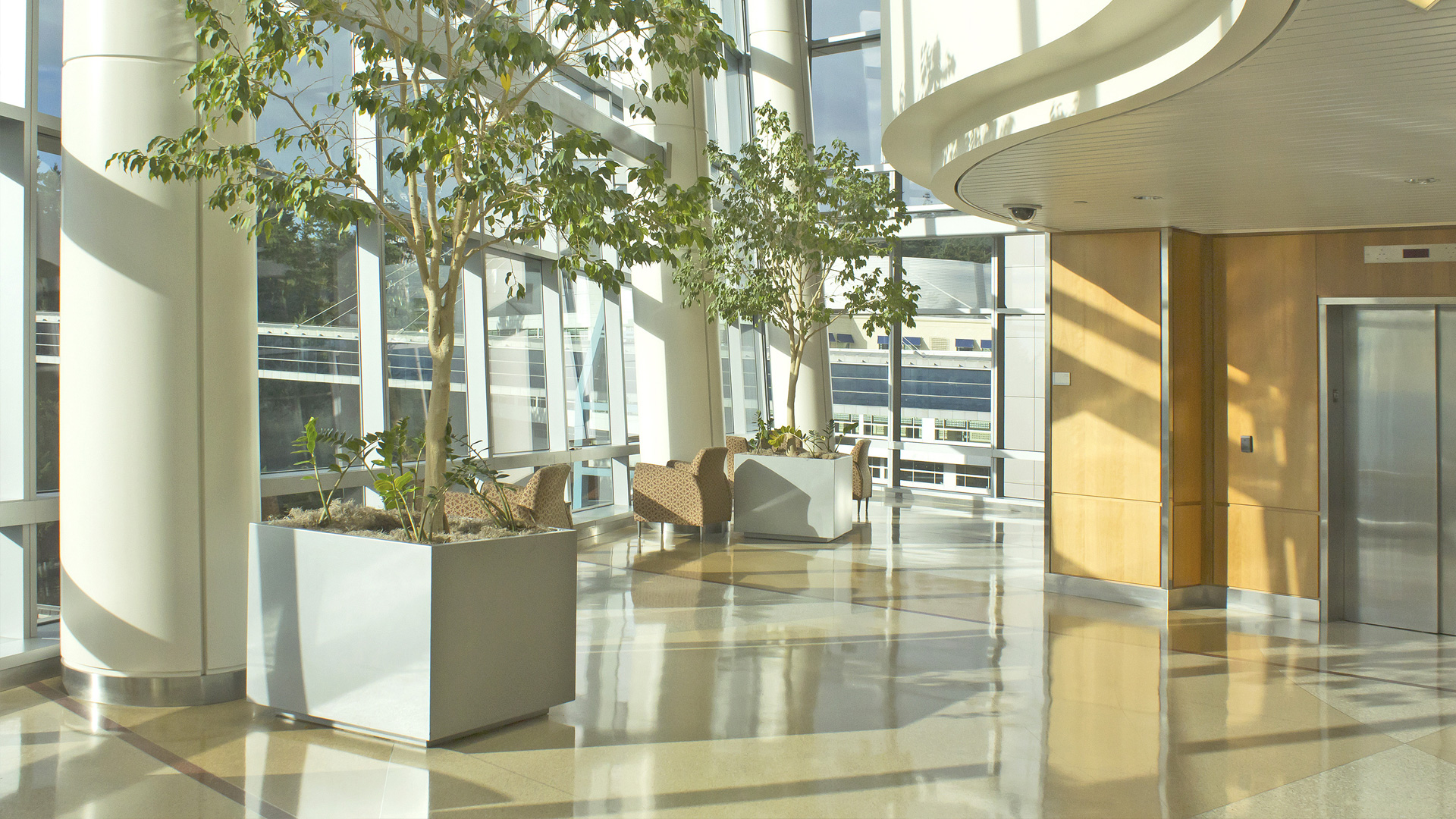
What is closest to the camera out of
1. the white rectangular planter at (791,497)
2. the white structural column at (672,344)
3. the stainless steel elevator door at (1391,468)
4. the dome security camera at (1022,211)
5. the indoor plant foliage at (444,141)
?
the indoor plant foliage at (444,141)

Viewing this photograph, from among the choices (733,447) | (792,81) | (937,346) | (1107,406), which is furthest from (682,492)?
(792,81)

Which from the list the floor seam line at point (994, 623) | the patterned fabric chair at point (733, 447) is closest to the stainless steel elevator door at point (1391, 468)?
the floor seam line at point (994, 623)

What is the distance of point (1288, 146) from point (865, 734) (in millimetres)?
3426

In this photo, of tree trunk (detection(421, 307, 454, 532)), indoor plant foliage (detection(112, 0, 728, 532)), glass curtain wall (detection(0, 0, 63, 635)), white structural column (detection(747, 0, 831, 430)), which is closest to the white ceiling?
indoor plant foliage (detection(112, 0, 728, 532))

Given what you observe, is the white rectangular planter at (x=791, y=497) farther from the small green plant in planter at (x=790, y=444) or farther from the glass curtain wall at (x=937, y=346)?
the glass curtain wall at (x=937, y=346)

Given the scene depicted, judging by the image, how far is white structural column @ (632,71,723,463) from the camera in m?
11.1

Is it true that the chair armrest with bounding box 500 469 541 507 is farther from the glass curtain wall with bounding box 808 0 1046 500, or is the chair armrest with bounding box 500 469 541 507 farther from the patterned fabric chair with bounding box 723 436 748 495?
the glass curtain wall with bounding box 808 0 1046 500

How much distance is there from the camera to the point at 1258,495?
760cm

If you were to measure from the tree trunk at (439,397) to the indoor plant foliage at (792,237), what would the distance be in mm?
5649

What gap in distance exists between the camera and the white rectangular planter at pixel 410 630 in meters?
4.35

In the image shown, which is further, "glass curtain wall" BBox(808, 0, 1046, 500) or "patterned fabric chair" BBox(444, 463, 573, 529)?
"glass curtain wall" BBox(808, 0, 1046, 500)

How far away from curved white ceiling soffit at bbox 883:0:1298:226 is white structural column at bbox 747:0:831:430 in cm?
869

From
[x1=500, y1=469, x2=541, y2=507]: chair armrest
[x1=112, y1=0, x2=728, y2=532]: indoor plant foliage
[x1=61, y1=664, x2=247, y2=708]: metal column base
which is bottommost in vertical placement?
[x1=61, y1=664, x2=247, y2=708]: metal column base

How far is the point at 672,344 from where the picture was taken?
11.1 m
